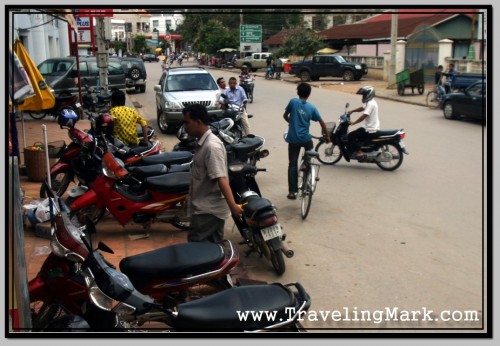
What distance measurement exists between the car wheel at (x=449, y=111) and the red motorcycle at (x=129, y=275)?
15436 millimetres

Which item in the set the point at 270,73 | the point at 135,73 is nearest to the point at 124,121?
the point at 135,73

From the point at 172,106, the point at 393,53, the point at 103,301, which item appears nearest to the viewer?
the point at 103,301

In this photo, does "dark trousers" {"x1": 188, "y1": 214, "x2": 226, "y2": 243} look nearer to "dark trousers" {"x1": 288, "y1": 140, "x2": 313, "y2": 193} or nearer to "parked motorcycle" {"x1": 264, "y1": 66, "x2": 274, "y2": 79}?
"dark trousers" {"x1": 288, "y1": 140, "x2": 313, "y2": 193}

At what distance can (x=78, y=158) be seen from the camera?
24.2ft

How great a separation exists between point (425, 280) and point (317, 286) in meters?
1.08

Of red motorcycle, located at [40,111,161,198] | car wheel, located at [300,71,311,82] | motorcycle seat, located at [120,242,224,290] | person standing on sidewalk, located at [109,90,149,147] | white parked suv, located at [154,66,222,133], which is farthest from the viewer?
car wheel, located at [300,71,311,82]

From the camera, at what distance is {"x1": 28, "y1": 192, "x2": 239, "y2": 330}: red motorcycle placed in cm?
393

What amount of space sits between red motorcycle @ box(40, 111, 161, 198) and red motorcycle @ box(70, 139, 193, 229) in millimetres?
479

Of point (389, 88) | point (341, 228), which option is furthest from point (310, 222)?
point (389, 88)

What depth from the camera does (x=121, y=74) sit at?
22.9 metres

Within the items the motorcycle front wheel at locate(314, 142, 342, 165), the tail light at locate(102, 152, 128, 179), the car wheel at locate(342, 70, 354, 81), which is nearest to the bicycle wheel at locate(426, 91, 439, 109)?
the motorcycle front wheel at locate(314, 142, 342, 165)

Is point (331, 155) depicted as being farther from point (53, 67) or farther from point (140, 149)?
point (53, 67)

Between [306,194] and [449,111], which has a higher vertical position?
[449,111]

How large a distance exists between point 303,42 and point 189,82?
2864 cm
